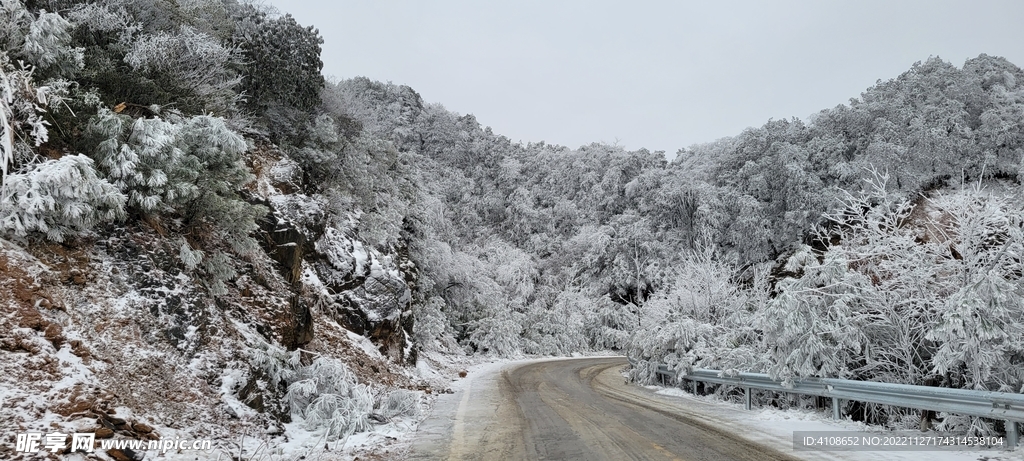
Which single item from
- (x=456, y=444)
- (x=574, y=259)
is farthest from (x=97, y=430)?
(x=574, y=259)

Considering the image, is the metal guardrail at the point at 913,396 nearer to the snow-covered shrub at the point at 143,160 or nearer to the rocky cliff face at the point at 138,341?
the rocky cliff face at the point at 138,341

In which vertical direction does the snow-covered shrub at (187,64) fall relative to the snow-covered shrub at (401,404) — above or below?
above

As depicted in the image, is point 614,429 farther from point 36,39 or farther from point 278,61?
point 278,61

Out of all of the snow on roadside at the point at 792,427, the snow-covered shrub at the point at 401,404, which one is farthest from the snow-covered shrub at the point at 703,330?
the snow-covered shrub at the point at 401,404

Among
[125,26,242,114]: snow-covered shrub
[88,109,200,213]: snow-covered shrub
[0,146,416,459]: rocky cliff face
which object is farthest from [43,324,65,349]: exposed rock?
[125,26,242,114]: snow-covered shrub

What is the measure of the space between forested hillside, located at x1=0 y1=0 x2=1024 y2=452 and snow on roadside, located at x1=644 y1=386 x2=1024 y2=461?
2.63 feet

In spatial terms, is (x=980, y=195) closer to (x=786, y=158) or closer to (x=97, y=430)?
(x=97, y=430)

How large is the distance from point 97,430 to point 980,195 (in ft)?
42.2

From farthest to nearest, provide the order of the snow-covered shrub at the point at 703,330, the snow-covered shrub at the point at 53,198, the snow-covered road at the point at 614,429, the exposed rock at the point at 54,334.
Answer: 1. the snow-covered shrub at the point at 703,330
2. the snow-covered road at the point at 614,429
3. the snow-covered shrub at the point at 53,198
4. the exposed rock at the point at 54,334

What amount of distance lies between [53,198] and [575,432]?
7.59 metres

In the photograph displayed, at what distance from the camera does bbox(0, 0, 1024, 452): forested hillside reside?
5.79 meters

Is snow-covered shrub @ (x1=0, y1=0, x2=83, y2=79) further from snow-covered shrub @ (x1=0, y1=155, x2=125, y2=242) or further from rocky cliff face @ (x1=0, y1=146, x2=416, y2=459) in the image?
rocky cliff face @ (x1=0, y1=146, x2=416, y2=459)

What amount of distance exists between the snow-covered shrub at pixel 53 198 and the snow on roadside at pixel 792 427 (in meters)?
9.44

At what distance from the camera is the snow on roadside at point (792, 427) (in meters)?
5.71
